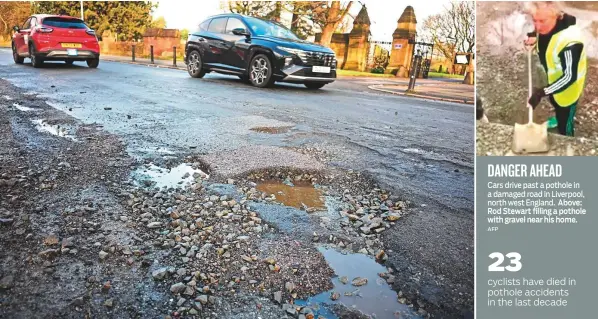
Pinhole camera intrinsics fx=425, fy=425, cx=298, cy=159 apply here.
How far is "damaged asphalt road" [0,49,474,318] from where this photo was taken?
1.48 m

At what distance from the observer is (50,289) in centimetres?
142

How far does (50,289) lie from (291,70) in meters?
7.64

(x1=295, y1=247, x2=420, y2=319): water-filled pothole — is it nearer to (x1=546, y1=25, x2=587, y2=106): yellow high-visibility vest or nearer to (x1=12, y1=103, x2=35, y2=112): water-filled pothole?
(x1=546, y1=25, x2=587, y2=106): yellow high-visibility vest

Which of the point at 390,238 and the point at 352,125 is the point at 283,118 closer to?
the point at 352,125

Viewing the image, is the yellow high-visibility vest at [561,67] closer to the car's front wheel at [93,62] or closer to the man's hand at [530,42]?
the man's hand at [530,42]

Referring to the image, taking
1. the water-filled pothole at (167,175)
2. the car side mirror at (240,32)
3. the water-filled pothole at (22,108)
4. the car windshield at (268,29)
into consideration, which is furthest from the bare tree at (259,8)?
the water-filled pothole at (167,175)

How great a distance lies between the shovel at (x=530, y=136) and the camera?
1.05m

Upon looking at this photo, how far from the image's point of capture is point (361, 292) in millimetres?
1538

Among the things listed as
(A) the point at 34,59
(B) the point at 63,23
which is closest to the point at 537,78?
(B) the point at 63,23

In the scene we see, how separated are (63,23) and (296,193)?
38.1 feet

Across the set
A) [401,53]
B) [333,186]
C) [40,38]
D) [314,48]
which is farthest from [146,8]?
[333,186]

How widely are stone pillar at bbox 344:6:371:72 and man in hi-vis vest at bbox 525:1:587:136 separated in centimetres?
2212

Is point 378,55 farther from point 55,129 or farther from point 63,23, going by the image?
point 55,129

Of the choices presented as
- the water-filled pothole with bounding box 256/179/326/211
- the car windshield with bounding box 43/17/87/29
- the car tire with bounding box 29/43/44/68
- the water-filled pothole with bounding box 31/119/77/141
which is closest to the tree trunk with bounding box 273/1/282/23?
the car windshield with bounding box 43/17/87/29
